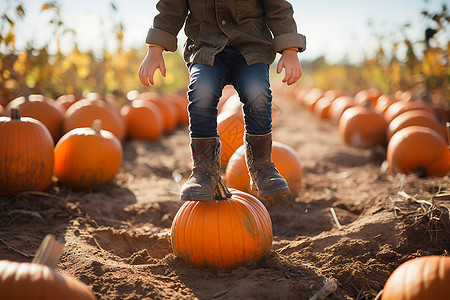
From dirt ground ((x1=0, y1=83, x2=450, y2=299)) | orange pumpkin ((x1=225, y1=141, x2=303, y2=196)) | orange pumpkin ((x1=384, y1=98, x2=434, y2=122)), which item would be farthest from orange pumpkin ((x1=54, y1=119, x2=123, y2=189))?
orange pumpkin ((x1=384, y1=98, x2=434, y2=122))

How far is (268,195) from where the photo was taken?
8.18 feet

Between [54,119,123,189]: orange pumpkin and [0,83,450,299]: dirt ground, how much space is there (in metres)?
0.13

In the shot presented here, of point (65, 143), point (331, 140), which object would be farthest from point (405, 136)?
point (65, 143)

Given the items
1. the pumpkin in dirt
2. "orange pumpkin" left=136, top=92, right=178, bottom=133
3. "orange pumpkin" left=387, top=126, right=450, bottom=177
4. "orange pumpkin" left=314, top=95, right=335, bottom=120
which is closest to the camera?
the pumpkin in dirt

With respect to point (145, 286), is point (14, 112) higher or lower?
higher

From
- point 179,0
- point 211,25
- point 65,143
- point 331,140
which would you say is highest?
point 179,0

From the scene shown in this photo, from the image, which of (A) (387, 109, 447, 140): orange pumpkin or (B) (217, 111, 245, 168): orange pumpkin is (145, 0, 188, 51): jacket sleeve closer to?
(B) (217, 111, 245, 168): orange pumpkin

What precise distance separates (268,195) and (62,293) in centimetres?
129

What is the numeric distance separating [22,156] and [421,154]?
4264 mm

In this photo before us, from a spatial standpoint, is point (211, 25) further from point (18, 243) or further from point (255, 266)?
point (18, 243)

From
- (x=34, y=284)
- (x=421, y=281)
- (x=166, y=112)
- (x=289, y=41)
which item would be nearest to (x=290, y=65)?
(x=289, y=41)

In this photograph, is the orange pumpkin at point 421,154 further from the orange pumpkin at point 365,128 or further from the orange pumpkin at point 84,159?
the orange pumpkin at point 84,159

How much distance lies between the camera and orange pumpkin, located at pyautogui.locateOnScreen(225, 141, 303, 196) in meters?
3.69

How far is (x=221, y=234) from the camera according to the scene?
2439mm
